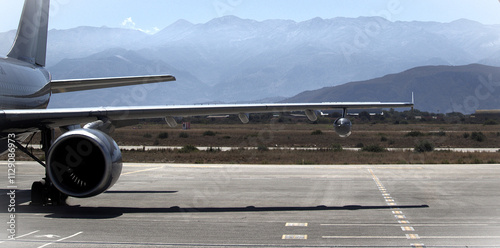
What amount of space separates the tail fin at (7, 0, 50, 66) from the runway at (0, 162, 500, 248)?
16.5 ft

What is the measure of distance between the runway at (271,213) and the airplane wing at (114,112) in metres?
2.56

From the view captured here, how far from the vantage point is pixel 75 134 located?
13758 mm

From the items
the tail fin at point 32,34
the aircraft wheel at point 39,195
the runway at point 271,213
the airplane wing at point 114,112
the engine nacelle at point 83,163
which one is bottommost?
the runway at point 271,213

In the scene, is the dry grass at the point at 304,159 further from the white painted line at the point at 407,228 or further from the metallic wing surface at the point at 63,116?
the white painted line at the point at 407,228

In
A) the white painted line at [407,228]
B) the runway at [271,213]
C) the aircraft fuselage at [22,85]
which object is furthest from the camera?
the aircraft fuselage at [22,85]

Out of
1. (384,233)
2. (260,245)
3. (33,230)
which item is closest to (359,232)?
(384,233)

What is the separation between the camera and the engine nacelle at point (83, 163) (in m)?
13.5

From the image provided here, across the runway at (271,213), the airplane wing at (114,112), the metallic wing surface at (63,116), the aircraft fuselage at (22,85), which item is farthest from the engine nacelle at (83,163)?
the aircraft fuselage at (22,85)

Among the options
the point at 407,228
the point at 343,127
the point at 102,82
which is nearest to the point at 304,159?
the point at 343,127

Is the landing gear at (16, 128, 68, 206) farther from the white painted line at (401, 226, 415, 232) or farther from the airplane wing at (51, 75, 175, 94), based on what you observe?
the white painted line at (401, 226, 415, 232)

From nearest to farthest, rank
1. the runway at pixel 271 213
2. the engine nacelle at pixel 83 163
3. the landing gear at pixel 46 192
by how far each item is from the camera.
→ the runway at pixel 271 213
the engine nacelle at pixel 83 163
the landing gear at pixel 46 192

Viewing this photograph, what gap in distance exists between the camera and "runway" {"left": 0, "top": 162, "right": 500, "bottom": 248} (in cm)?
1134

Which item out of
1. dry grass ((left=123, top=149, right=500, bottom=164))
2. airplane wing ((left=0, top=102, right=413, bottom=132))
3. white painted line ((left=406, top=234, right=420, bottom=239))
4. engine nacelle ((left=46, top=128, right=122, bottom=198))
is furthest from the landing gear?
dry grass ((left=123, top=149, right=500, bottom=164))

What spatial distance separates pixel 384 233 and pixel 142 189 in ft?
38.6
